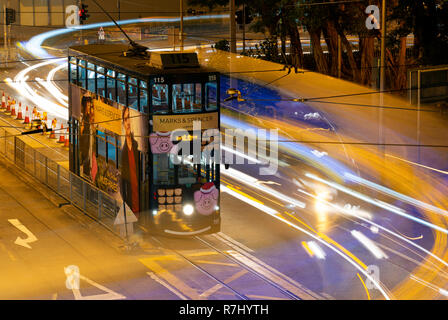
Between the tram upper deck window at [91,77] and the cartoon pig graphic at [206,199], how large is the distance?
4.46 metres

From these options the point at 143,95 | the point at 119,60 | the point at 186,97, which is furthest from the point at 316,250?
the point at 119,60

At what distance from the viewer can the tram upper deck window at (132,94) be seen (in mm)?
19266

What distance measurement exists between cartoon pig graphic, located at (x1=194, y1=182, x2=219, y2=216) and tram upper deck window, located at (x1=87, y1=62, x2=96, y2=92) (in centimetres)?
446

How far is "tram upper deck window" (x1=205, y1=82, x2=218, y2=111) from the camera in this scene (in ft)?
62.1

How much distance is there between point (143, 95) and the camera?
1889cm

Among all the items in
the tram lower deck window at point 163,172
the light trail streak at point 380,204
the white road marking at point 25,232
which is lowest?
the white road marking at point 25,232

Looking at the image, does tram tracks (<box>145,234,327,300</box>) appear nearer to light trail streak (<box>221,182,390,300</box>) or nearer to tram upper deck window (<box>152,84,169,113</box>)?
light trail streak (<box>221,182,390,300</box>)

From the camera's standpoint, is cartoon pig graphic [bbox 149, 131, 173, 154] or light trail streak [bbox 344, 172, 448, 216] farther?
light trail streak [bbox 344, 172, 448, 216]

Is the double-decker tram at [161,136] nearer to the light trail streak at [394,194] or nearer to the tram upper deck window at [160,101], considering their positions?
the tram upper deck window at [160,101]

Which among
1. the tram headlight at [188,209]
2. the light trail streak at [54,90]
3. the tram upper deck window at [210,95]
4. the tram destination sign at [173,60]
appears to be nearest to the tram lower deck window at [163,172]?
the tram headlight at [188,209]

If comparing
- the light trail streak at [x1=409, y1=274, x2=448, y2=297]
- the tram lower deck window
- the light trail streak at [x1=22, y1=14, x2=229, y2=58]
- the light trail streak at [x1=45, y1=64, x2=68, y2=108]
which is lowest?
the light trail streak at [x1=409, y1=274, x2=448, y2=297]

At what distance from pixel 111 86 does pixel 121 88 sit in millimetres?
749

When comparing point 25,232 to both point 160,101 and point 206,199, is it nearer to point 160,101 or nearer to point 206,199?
point 206,199

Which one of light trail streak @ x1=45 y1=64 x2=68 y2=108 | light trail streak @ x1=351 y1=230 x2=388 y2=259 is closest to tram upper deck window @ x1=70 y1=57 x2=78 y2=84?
light trail streak @ x1=351 y1=230 x2=388 y2=259
